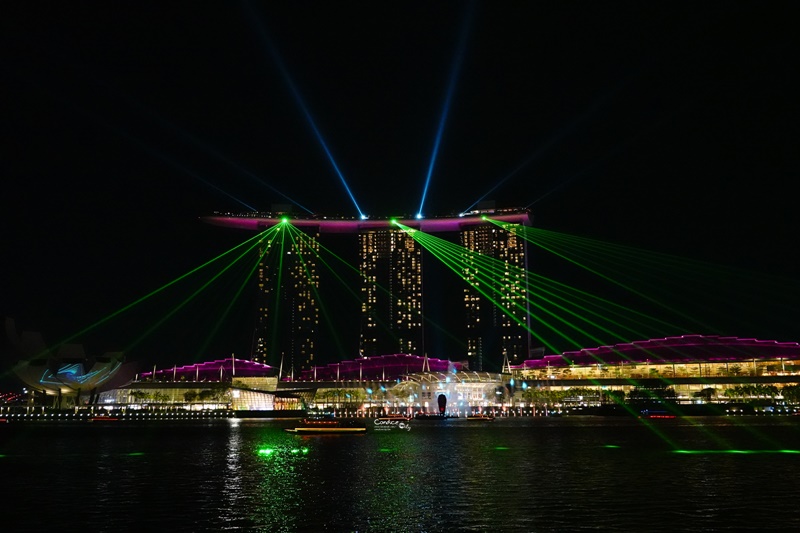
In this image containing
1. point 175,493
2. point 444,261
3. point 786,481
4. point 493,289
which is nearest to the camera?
point 175,493

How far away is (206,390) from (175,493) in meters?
116

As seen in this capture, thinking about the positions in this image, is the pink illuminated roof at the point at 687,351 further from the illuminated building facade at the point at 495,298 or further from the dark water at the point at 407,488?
the dark water at the point at 407,488

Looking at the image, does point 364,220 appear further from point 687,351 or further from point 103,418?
point 103,418

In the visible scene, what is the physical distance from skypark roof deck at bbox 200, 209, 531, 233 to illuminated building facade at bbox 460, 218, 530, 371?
3.67 metres

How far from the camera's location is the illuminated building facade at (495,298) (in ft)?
596

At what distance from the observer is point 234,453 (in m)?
43.4

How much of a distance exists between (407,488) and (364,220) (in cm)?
16945

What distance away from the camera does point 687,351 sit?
13312 centimetres

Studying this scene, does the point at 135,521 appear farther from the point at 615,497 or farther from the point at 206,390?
the point at 206,390

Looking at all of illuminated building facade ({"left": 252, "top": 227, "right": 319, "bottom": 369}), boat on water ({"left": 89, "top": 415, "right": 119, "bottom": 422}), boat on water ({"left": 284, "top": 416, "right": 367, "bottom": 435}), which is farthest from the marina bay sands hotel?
boat on water ({"left": 284, "top": 416, "right": 367, "bottom": 435})

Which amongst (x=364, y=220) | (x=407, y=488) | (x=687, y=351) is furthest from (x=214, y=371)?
(x=407, y=488)

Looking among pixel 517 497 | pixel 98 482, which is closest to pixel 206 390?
pixel 98 482

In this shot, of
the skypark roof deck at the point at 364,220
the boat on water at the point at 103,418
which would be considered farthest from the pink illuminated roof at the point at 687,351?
the boat on water at the point at 103,418

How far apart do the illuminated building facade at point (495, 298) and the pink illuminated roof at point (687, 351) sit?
123 feet
